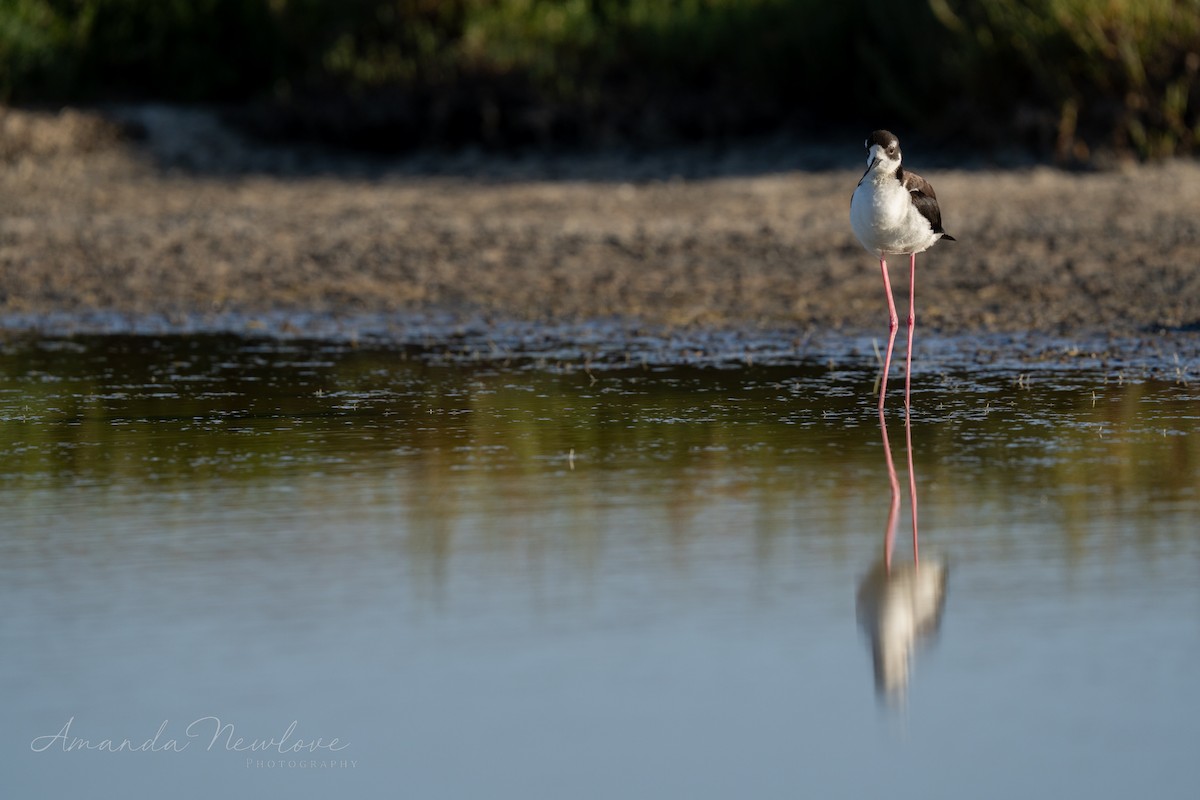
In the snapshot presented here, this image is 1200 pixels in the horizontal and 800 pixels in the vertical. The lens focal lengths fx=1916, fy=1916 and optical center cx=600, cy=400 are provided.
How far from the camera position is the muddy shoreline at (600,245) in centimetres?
993

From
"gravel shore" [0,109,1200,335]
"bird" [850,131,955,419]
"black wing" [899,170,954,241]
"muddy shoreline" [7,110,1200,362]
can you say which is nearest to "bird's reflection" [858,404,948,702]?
"bird" [850,131,955,419]

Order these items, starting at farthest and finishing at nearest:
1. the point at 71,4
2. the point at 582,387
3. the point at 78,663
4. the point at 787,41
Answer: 1. the point at 71,4
2. the point at 787,41
3. the point at 582,387
4. the point at 78,663

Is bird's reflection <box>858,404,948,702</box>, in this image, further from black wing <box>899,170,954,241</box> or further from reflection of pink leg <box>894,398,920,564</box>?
black wing <box>899,170,954,241</box>

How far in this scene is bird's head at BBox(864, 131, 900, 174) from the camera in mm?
7715

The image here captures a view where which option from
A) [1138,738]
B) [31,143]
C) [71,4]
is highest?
[71,4]

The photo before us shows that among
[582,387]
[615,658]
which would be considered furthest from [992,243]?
[615,658]

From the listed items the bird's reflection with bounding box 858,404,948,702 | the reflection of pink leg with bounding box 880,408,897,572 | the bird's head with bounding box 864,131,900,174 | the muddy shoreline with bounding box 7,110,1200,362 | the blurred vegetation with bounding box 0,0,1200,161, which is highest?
the blurred vegetation with bounding box 0,0,1200,161

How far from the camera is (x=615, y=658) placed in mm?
4156

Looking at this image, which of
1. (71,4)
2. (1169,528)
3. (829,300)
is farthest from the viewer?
(71,4)

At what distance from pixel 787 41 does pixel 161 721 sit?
1233 centimetres

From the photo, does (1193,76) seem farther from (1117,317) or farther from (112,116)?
(112,116)

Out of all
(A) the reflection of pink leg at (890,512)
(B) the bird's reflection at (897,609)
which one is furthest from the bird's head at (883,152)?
(B) the bird's reflection at (897,609)

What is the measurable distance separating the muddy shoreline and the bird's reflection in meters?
4.30

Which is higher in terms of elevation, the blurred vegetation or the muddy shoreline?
the blurred vegetation
